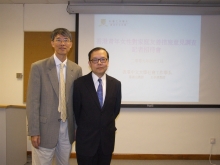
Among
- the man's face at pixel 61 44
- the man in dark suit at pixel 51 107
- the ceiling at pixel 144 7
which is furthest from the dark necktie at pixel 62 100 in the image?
the ceiling at pixel 144 7

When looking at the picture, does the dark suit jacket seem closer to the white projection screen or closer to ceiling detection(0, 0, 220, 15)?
the white projection screen

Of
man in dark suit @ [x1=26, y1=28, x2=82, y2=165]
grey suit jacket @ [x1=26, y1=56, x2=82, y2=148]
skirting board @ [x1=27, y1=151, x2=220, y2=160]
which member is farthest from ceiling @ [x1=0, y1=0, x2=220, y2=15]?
skirting board @ [x1=27, y1=151, x2=220, y2=160]

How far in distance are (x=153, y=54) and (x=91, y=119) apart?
222cm

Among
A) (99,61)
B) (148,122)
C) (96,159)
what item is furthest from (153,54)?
(96,159)

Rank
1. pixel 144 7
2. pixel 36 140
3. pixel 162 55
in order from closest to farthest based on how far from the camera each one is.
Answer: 1. pixel 36 140
2. pixel 144 7
3. pixel 162 55

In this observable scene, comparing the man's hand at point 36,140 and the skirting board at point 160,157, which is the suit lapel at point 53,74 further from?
the skirting board at point 160,157

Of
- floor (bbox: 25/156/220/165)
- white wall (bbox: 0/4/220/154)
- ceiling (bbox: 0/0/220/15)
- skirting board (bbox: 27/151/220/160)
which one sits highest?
ceiling (bbox: 0/0/220/15)

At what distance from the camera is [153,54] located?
3533 millimetres

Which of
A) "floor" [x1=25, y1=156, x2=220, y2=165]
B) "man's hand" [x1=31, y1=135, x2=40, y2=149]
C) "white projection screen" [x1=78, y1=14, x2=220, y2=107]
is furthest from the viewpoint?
"white projection screen" [x1=78, y1=14, x2=220, y2=107]

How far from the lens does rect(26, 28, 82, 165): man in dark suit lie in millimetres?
1615

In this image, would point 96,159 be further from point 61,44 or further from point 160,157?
point 160,157

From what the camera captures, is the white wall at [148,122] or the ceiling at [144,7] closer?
the ceiling at [144,7]

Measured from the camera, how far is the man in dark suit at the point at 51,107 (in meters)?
1.62

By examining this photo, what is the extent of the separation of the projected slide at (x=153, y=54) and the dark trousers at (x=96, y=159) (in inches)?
73.3
